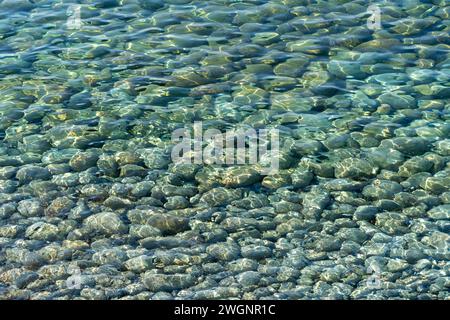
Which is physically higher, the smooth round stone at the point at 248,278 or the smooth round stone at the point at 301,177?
the smooth round stone at the point at 301,177

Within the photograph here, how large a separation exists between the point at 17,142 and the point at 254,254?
14.6 feet

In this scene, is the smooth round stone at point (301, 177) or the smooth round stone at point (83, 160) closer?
the smooth round stone at point (301, 177)

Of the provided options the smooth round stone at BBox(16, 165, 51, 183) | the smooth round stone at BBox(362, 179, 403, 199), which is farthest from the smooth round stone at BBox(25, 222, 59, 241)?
the smooth round stone at BBox(362, 179, 403, 199)

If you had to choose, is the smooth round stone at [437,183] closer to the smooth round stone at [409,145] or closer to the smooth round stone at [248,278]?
the smooth round stone at [409,145]

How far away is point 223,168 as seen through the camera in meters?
10.7

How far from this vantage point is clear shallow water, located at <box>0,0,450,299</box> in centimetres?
887

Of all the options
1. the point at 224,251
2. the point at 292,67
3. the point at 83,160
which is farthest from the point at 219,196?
the point at 292,67

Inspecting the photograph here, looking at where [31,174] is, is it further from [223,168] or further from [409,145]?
[409,145]

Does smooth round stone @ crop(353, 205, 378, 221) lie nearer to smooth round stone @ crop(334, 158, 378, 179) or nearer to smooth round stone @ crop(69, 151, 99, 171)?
smooth round stone @ crop(334, 158, 378, 179)

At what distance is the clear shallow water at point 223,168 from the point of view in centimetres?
887

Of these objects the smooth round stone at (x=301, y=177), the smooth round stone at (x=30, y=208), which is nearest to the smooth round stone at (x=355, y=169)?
the smooth round stone at (x=301, y=177)

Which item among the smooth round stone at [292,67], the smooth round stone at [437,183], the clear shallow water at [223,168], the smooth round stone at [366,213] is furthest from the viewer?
the smooth round stone at [292,67]
